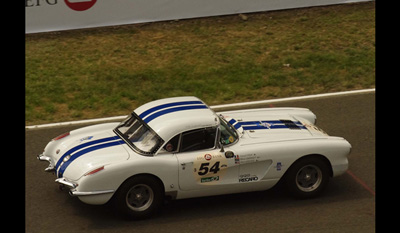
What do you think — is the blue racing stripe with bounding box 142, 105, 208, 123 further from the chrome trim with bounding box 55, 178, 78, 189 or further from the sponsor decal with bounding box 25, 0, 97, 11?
the sponsor decal with bounding box 25, 0, 97, 11

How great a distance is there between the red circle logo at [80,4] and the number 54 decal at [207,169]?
23.3 feet

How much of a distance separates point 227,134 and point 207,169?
0.67m

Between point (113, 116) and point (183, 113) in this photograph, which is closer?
point (183, 113)

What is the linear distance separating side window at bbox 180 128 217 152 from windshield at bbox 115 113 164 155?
33 cm

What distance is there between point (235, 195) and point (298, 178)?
0.96 meters

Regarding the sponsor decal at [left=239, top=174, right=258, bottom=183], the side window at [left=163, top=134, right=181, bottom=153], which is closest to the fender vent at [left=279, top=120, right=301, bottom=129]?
the sponsor decal at [left=239, top=174, right=258, bottom=183]

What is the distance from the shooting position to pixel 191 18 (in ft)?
53.2

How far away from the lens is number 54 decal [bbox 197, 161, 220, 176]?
30.5 ft

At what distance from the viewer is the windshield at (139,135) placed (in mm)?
9414

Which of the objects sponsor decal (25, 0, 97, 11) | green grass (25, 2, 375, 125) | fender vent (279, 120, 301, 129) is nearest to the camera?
fender vent (279, 120, 301, 129)

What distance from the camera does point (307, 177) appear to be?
983 centimetres
